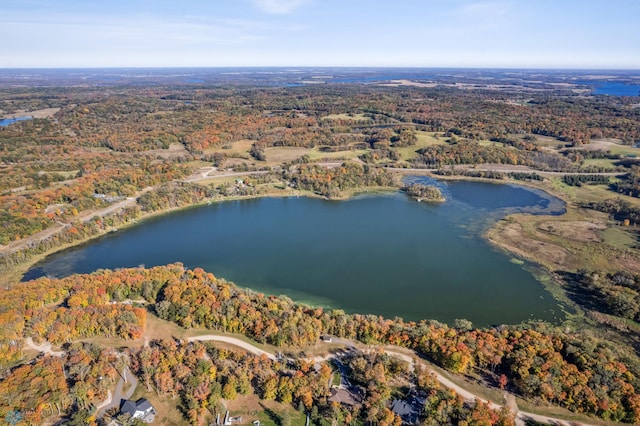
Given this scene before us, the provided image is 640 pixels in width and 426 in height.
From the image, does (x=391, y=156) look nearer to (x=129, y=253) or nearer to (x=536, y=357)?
(x=129, y=253)

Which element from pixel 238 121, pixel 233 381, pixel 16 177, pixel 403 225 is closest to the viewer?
pixel 233 381

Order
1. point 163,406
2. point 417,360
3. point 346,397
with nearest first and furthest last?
1. point 163,406
2. point 346,397
3. point 417,360

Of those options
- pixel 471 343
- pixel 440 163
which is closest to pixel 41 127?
pixel 440 163

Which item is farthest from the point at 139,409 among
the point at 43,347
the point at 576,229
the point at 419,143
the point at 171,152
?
the point at 419,143

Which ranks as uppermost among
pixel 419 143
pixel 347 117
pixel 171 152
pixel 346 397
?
pixel 347 117

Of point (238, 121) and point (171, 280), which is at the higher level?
point (238, 121)

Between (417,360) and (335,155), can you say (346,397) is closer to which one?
(417,360)

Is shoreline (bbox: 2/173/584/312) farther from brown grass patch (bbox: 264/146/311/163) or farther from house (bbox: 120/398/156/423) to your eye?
house (bbox: 120/398/156/423)
